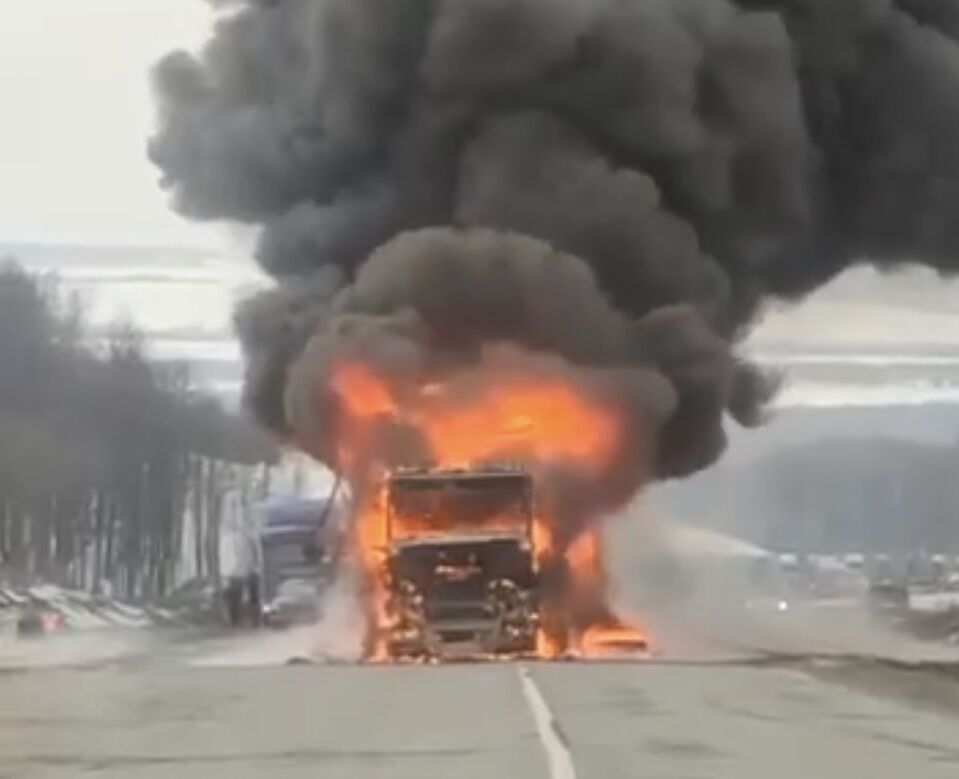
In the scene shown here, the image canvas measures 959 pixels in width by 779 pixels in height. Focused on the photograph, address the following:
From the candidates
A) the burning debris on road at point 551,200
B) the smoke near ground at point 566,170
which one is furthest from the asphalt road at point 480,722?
the smoke near ground at point 566,170

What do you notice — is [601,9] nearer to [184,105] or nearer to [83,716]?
[184,105]

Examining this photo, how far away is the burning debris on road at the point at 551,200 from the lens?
31.9 m

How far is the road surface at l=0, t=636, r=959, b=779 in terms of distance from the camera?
15.4 metres

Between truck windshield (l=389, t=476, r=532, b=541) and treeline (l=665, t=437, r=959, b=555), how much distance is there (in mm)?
6208

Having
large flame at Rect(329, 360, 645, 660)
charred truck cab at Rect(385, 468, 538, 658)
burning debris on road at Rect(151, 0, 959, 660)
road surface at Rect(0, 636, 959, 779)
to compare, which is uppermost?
burning debris on road at Rect(151, 0, 959, 660)

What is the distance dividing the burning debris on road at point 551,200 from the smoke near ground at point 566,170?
0.04 m

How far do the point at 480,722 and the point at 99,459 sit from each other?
31.5 metres

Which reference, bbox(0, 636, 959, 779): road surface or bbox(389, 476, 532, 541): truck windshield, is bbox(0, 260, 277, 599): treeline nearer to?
bbox(389, 476, 532, 541): truck windshield

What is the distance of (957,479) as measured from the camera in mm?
64375

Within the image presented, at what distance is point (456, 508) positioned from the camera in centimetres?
3027

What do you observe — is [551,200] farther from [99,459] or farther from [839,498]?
[839,498]

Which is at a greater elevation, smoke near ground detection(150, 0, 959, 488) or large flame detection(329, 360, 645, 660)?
smoke near ground detection(150, 0, 959, 488)

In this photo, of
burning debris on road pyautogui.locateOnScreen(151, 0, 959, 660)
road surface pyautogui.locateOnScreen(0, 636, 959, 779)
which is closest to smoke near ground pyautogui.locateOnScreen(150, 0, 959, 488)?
burning debris on road pyautogui.locateOnScreen(151, 0, 959, 660)

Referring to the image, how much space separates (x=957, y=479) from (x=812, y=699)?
43179 mm
